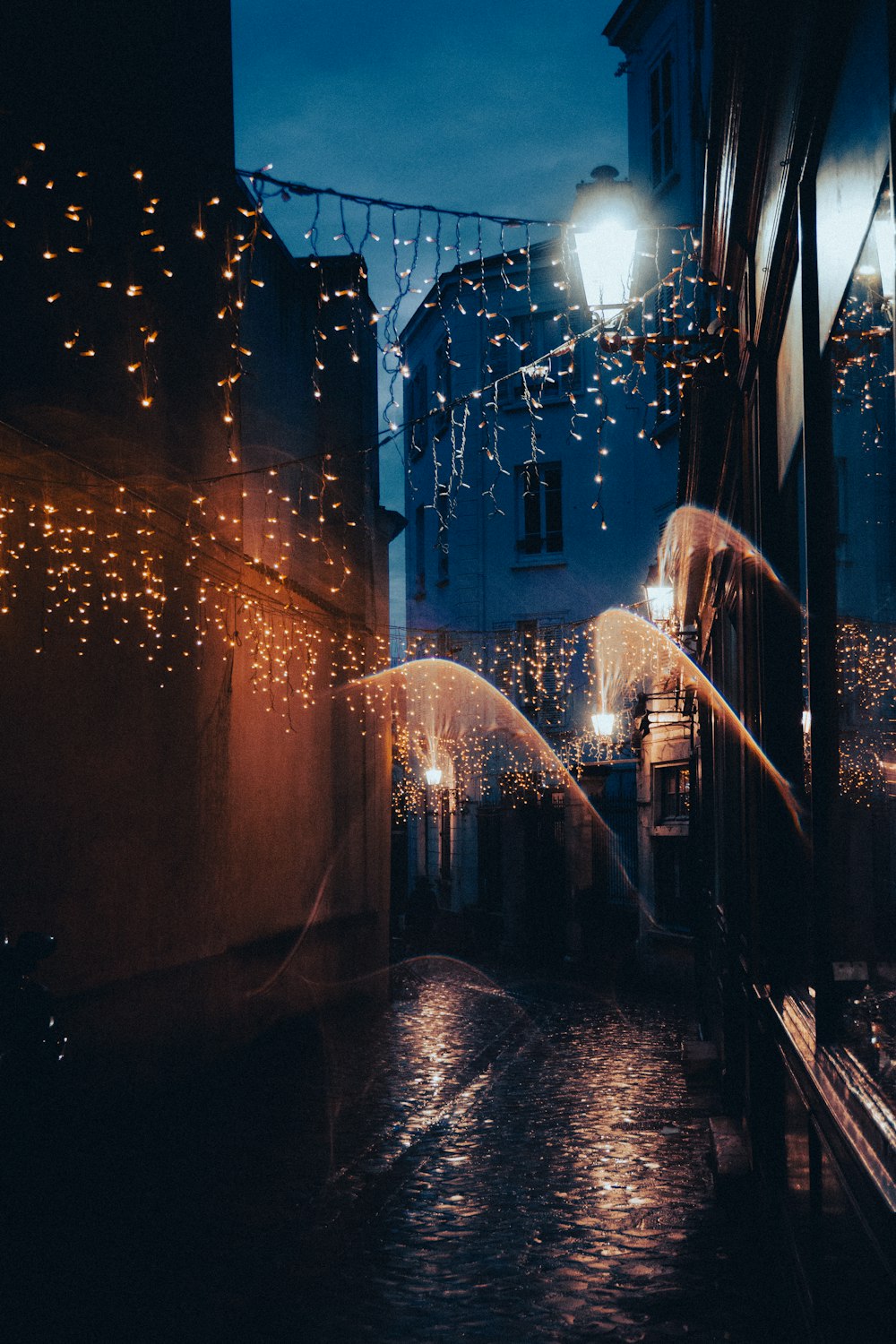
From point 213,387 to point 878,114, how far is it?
10507 mm

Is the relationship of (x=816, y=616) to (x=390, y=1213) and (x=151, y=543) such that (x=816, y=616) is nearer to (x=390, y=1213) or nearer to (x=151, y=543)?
(x=390, y=1213)

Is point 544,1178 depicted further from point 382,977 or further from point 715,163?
point 382,977

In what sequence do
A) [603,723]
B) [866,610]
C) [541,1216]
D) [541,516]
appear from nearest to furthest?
[866,610]
[541,1216]
[603,723]
[541,516]

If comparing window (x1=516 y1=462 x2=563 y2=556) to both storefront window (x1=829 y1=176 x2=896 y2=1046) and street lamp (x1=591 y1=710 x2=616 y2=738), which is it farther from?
storefront window (x1=829 y1=176 x2=896 y2=1046)

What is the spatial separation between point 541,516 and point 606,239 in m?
20.3

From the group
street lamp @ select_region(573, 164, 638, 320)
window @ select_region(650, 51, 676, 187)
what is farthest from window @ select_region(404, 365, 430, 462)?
street lamp @ select_region(573, 164, 638, 320)

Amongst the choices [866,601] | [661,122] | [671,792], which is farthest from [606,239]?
[671,792]

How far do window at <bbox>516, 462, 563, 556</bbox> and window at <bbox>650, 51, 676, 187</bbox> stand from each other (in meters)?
9.08

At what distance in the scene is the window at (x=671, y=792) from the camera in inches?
752

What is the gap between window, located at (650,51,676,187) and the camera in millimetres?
18156

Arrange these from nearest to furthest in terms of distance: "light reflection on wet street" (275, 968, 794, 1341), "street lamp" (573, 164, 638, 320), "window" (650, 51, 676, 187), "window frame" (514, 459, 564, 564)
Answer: "light reflection on wet street" (275, 968, 794, 1341) → "street lamp" (573, 164, 638, 320) → "window" (650, 51, 676, 187) → "window frame" (514, 459, 564, 564)

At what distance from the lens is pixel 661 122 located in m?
18.5

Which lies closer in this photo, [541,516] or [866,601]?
[866,601]

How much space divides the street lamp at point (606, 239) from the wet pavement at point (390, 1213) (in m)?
5.30
